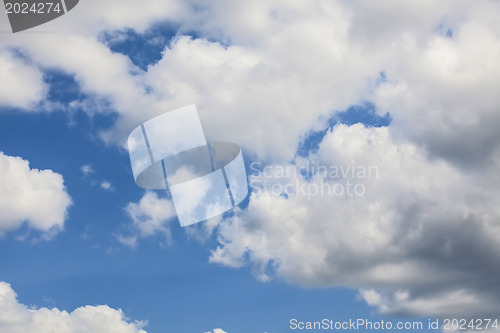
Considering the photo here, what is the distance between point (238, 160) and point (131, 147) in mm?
18082

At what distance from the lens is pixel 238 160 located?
110 metres

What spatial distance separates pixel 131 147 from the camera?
10644 cm

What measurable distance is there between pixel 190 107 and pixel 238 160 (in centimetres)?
1224

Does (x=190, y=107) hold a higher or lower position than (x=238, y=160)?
higher

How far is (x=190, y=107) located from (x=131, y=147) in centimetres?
1175

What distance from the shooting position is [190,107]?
10675cm
